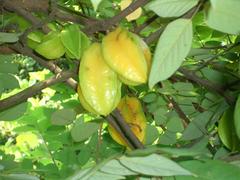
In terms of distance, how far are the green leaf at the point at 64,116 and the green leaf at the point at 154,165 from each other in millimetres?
649

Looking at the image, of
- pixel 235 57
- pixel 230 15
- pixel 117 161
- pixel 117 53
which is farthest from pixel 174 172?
pixel 235 57

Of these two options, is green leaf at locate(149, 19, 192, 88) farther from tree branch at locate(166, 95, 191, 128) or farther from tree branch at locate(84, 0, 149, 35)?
tree branch at locate(166, 95, 191, 128)

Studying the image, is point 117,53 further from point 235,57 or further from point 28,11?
point 235,57

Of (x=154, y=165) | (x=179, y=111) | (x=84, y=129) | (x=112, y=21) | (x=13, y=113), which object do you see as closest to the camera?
(x=154, y=165)

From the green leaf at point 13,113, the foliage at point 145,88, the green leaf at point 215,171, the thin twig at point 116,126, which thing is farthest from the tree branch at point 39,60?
the green leaf at point 215,171

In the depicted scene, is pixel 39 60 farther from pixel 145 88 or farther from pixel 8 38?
pixel 145 88

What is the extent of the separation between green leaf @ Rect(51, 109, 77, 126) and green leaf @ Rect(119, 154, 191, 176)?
649 millimetres

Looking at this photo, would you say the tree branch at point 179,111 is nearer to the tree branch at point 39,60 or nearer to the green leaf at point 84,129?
the green leaf at point 84,129

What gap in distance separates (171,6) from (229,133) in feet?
1.71

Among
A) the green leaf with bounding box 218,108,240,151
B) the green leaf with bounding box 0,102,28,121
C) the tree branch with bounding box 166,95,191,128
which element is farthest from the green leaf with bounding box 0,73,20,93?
the green leaf with bounding box 218,108,240,151

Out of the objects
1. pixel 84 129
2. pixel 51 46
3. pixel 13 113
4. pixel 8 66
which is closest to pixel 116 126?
pixel 84 129

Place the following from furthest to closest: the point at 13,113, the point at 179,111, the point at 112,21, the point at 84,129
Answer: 1. the point at 179,111
2. the point at 13,113
3. the point at 84,129
4. the point at 112,21

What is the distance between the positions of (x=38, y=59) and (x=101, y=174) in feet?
1.90

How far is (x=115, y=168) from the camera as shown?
591 mm
